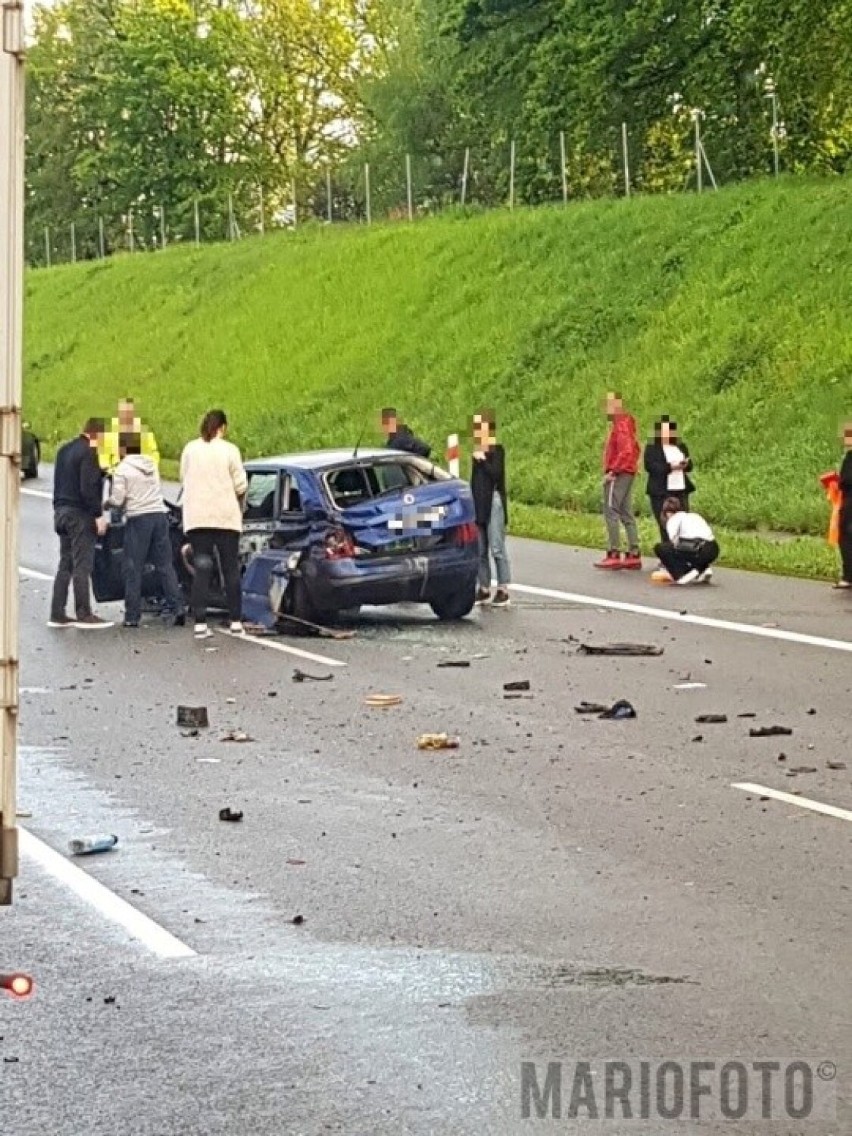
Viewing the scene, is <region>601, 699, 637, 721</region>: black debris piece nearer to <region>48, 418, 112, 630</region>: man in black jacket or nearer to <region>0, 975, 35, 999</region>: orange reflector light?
<region>48, 418, 112, 630</region>: man in black jacket

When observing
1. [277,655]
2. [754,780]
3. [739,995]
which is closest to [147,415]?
[277,655]

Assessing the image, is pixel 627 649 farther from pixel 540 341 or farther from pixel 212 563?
pixel 540 341

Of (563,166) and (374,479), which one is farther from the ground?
(563,166)

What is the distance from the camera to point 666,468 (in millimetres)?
22922

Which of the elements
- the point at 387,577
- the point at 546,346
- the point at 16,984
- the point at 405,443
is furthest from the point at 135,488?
the point at 546,346

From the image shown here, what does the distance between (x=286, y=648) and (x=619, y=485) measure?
6698 mm

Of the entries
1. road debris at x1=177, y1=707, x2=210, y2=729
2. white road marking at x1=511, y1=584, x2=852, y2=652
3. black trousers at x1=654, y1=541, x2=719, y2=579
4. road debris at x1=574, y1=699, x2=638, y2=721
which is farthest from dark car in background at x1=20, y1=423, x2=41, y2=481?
road debris at x1=574, y1=699, x2=638, y2=721

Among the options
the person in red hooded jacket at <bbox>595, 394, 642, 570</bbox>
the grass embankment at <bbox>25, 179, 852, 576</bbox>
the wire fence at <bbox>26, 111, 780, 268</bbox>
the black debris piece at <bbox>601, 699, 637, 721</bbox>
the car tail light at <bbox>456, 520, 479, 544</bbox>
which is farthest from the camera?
the wire fence at <bbox>26, 111, 780, 268</bbox>

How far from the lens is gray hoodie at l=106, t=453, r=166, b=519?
1897 centimetres

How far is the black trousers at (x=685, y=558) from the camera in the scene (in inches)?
849

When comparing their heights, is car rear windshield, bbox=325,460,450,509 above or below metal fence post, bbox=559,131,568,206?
below

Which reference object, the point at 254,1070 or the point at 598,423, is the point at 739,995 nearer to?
the point at 254,1070

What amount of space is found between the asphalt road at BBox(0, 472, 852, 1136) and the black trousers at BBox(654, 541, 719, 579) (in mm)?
5385

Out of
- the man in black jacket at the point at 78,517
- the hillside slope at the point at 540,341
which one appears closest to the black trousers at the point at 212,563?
the man in black jacket at the point at 78,517
